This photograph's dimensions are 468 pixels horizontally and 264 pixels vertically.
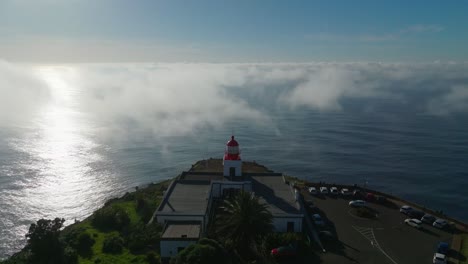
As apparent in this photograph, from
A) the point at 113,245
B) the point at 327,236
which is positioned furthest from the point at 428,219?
the point at 113,245

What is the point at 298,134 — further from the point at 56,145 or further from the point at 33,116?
the point at 33,116

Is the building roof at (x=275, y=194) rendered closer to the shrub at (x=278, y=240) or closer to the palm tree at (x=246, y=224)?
the shrub at (x=278, y=240)

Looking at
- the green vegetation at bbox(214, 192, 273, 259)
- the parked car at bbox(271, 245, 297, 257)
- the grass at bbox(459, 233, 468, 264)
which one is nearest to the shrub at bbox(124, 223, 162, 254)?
the green vegetation at bbox(214, 192, 273, 259)

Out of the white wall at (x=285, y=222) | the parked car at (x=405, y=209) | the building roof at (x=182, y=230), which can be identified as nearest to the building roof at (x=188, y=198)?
the building roof at (x=182, y=230)

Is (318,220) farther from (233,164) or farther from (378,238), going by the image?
(233,164)

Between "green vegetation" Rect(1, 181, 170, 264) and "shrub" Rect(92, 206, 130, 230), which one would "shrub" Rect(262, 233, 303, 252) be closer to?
"green vegetation" Rect(1, 181, 170, 264)

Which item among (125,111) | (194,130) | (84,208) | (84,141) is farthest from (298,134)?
(125,111)
